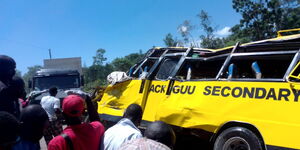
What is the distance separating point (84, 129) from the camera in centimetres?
265

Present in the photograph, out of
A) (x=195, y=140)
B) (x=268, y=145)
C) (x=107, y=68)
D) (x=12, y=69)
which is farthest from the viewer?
(x=107, y=68)

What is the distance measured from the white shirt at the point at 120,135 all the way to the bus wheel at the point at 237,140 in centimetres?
208

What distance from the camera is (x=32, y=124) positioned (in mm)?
2547

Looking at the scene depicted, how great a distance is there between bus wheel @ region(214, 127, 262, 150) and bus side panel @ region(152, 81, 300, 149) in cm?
15

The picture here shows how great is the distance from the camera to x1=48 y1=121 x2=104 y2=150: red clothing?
8.06 feet

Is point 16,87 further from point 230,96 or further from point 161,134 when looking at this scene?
point 230,96

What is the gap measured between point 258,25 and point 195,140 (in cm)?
3368

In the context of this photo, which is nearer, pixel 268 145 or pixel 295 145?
pixel 295 145

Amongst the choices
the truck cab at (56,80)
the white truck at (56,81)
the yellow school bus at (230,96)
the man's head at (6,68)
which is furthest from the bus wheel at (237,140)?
the truck cab at (56,80)

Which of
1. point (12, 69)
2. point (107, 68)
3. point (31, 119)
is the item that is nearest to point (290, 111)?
point (31, 119)

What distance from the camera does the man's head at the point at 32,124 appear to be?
2.52 m

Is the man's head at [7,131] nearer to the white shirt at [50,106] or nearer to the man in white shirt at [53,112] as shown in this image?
the man in white shirt at [53,112]

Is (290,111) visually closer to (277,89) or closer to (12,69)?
(277,89)

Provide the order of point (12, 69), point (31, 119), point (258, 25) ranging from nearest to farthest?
point (31, 119), point (12, 69), point (258, 25)
